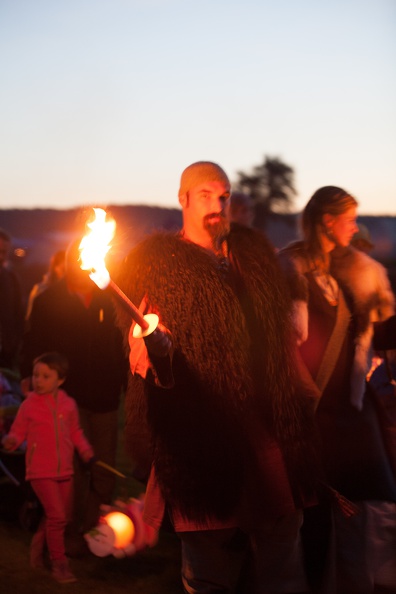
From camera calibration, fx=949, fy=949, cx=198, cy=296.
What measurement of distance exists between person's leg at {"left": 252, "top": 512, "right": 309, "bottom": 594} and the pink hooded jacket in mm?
2346

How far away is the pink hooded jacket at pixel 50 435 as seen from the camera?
5.43 metres

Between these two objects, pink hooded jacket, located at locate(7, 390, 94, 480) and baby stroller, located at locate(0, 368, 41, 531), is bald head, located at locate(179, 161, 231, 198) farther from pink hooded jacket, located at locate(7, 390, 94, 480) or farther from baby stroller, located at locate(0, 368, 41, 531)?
baby stroller, located at locate(0, 368, 41, 531)

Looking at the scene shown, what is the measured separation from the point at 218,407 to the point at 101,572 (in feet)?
8.78

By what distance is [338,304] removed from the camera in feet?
13.9

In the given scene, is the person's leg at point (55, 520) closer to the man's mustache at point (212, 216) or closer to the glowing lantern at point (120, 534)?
the glowing lantern at point (120, 534)

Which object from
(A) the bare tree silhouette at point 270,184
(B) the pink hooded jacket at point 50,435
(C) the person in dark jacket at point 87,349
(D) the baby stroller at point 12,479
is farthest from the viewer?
(A) the bare tree silhouette at point 270,184

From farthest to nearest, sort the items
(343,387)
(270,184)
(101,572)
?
(270,184) → (101,572) → (343,387)

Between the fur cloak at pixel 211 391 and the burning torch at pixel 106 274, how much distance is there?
373 millimetres

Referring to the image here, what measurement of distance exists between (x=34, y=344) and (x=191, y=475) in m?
2.93

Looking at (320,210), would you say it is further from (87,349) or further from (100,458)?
(100,458)

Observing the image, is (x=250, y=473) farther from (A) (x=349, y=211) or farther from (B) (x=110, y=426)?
(B) (x=110, y=426)

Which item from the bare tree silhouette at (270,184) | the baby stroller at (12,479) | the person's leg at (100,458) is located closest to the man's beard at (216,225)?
the person's leg at (100,458)

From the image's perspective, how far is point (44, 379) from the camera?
549 cm

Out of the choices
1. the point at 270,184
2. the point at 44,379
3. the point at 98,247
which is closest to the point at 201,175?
the point at 98,247
